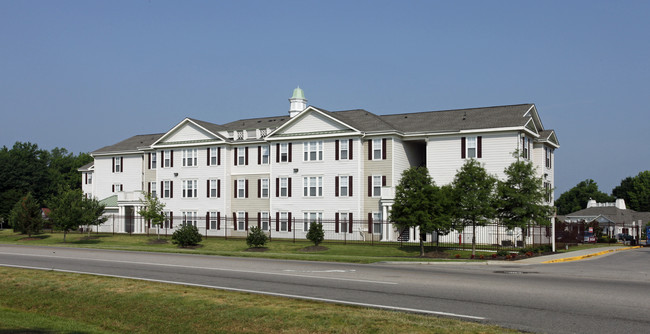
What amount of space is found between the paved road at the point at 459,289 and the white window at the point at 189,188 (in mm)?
33801

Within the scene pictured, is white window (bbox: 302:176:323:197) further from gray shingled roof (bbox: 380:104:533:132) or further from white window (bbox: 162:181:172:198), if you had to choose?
white window (bbox: 162:181:172:198)

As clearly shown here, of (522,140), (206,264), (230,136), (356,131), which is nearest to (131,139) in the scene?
(230,136)

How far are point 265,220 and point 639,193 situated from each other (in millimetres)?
100233

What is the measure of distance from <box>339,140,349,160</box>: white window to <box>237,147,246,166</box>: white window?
1119 centimetres

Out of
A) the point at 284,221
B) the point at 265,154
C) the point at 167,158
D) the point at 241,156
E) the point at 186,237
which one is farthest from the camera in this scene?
the point at 167,158

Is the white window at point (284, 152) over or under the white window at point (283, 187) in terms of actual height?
over

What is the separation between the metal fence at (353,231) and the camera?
43281 millimetres

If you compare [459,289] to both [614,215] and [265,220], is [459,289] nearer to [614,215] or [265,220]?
[265,220]

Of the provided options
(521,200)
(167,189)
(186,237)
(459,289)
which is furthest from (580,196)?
(459,289)

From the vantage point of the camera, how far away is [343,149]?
50.4m

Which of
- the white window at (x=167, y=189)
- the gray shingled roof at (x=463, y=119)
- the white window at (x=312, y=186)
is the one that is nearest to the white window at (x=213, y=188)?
the white window at (x=167, y=189)

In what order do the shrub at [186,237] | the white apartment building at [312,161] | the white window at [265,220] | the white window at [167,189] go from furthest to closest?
the white window at [167,189] < the white window at [265,220] < the white apartment building at [312,161] < the shrub at [186,237]

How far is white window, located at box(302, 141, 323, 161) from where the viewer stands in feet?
170

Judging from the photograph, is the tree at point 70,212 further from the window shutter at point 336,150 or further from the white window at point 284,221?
the window shutter at point 336,150
